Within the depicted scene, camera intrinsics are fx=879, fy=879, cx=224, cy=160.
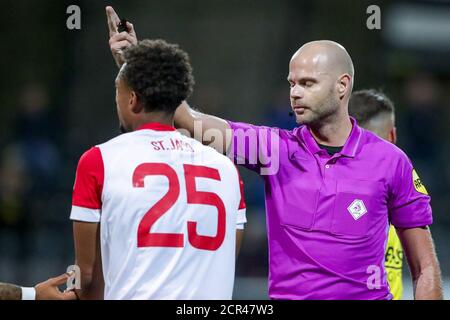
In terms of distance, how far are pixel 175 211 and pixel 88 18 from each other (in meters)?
11.4

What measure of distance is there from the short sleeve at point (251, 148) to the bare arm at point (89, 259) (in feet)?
3.58

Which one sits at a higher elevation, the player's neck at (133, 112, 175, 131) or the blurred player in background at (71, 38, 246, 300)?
the player's neck at (133, 112, 175, 131)

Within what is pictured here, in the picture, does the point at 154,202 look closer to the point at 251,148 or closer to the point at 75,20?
the point at 251,148

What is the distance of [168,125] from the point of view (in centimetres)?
401

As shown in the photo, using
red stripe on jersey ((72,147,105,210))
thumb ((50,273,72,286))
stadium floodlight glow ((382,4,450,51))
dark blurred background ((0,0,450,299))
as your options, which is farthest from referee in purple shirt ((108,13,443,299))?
stadium floodlight glow ((382,4,450,51))

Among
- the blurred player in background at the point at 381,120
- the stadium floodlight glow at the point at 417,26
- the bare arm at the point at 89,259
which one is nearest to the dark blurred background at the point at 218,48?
the stadium floodlight glow at the point at 417,26

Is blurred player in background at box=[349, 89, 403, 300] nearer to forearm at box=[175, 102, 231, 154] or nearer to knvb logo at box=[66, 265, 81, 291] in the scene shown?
forearm at box=[175, 102, 231, 154]

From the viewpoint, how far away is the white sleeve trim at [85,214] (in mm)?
3809

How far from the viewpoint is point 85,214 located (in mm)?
3816

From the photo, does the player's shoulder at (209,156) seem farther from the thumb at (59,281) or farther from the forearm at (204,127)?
the thumb at (59,281)

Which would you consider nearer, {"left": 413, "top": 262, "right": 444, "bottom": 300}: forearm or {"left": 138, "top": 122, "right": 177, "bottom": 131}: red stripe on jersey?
{"left": 138, "top": 122, "right": 177, "bottom": 131}: red stripe on jersey

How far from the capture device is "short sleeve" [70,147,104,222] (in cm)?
379

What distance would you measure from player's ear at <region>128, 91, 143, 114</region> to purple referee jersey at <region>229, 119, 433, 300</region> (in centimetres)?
87

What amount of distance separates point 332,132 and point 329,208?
0.45 m
